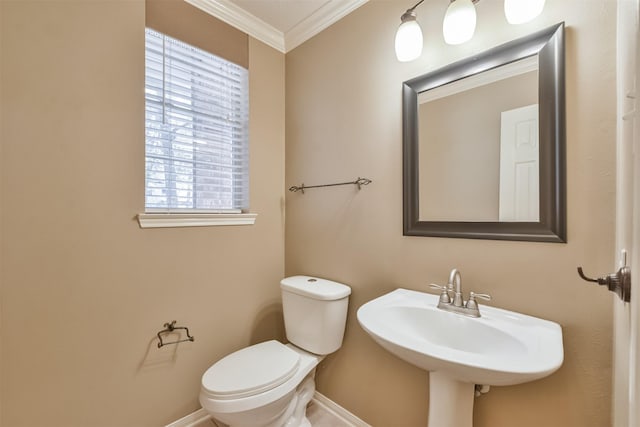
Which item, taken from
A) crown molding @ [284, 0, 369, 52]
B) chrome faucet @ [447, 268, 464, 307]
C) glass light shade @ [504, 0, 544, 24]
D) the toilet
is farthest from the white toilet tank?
crown molding @ [284, 0, 369, 52]

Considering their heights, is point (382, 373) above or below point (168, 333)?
below

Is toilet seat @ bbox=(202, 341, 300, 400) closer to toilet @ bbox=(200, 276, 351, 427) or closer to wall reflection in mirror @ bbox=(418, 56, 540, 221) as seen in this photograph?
toilet @ bbox=(200, 276, 351, 427)

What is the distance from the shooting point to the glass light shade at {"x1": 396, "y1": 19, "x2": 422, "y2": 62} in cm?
115

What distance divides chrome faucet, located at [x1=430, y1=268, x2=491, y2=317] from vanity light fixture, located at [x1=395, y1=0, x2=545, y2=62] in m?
0.91

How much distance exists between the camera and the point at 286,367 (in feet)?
4.34

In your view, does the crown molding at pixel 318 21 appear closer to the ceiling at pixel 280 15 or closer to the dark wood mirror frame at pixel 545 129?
the ceiling at pixel 280 15

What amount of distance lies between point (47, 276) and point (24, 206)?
295 millimetres

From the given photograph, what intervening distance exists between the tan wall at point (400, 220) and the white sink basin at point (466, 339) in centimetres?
6

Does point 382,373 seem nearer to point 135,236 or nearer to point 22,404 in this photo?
point 135,236

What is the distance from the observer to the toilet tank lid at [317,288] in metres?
1.44

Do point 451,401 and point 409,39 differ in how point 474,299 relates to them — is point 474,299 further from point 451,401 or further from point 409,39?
point 409,39

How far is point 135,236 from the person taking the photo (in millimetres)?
1347

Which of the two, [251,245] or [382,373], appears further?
[251,245]

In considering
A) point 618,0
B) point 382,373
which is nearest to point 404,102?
point 618,0
